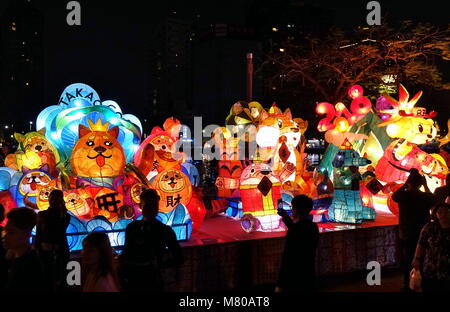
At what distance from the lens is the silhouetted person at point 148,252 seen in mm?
3182

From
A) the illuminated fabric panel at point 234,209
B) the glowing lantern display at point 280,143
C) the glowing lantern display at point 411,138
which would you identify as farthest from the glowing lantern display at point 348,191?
the illuminated fabric panel at point 234,209

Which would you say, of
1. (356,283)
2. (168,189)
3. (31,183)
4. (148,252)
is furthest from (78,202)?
(356,283)

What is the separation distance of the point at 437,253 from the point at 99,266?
2.58 metres

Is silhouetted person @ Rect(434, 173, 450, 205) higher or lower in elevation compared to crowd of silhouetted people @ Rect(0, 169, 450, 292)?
higher

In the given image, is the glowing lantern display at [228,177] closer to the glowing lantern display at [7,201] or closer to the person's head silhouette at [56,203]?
the glowing lantern display at [7,201]

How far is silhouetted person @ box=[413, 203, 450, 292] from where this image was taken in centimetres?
351

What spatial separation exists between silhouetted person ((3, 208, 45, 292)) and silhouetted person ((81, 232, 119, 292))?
0.29m

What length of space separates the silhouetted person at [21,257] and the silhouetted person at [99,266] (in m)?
0.29

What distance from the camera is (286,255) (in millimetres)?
3484

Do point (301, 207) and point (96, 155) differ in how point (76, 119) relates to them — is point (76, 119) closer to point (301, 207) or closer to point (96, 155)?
point (96, 155)

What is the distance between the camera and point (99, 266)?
2.84 meters

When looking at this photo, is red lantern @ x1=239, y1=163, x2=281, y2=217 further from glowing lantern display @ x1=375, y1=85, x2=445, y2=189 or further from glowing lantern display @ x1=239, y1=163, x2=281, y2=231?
glowing lantern display @ x1=375, y1=85, x2=445, y2=189

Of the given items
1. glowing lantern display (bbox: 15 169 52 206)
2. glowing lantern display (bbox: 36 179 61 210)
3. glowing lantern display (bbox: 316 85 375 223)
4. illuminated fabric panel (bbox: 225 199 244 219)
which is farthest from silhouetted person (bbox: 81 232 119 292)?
illuminated fabric panel (bbox: 225 199 244 219)
